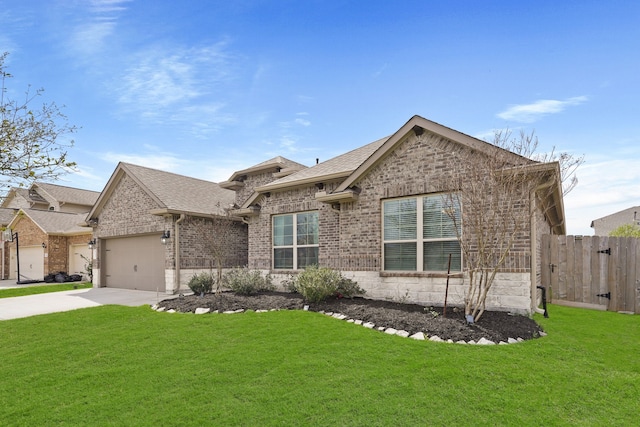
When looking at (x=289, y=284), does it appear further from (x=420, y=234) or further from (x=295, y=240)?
(x=420, y=234)

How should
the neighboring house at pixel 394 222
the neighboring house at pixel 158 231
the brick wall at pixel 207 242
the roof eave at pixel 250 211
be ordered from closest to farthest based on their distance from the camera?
the neighboring house at pixel 394 222 → the roof eave at pixel 250 211 → the neighboring house at pixel 158 231 → the brick wall at pixel 207 242

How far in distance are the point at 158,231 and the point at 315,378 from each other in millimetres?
12124

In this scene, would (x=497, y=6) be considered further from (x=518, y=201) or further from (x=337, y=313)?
(x=337, y=313)

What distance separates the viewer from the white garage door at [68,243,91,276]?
70.5 feet

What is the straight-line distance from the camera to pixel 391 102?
1149 cm

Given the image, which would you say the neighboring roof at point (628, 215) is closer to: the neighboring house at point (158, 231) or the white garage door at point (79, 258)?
the neighboring house at point (158, 231)

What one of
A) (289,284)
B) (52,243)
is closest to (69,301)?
(289,284)

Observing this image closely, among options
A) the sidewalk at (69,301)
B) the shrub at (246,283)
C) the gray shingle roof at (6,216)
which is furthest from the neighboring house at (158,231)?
the gray shingle roof at (6,216)

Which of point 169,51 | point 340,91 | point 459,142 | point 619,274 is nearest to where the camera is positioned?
point 459,142

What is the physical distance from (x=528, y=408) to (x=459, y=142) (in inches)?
237

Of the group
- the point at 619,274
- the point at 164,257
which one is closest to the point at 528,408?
the point at 619,274

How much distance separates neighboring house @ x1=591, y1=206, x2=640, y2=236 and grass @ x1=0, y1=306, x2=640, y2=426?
4458 cm

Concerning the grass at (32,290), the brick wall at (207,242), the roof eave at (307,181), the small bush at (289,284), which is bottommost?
the grass at (32,290)

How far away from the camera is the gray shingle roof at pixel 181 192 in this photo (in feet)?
49.9
